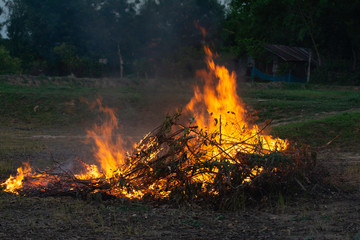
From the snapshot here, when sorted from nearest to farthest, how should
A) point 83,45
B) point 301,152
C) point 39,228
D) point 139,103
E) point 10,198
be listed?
1. point 39,228
2. point 10,198
3. point 301,152
4. point 139,103
5. point 83,45

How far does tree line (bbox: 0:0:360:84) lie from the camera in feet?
106

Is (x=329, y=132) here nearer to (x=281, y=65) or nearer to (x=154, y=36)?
(x=281, y=65)

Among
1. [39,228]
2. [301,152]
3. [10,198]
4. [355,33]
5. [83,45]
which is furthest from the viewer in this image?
[83,45]

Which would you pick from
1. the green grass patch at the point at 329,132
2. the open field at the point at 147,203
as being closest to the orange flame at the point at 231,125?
the open field at the point at 147,203

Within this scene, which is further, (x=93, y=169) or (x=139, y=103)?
(x=139, y=103)

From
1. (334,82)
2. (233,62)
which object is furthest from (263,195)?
(233,62)

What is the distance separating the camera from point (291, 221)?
17.4 ft

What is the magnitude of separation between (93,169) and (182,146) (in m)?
1.78

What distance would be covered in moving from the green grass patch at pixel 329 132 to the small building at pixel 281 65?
2424cm

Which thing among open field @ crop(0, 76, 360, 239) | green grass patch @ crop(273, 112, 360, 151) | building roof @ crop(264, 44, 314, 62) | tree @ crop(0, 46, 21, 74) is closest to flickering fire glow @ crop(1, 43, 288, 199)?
open field @ crop(0, 76, 360, 239)

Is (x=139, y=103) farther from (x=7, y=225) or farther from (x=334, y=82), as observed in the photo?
(x=334, y=82)

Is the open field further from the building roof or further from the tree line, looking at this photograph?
the building roof

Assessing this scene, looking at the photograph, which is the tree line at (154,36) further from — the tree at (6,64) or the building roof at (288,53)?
the building roof at (288,53)

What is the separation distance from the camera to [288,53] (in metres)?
38.3
